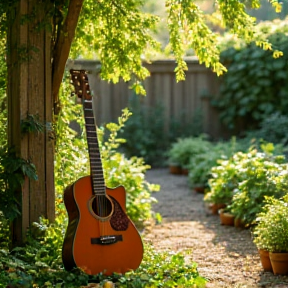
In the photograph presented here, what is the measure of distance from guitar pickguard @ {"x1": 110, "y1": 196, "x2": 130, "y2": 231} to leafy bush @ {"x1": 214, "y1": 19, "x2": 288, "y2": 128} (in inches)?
256

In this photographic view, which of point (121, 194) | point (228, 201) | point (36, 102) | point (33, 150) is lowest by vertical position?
point (228, 201)

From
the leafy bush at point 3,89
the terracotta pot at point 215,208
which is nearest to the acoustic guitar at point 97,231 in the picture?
the leafy bush at point 3,89

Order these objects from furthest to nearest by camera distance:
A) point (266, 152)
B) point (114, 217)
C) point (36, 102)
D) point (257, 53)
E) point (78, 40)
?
1. point (257, 53)
2. point (266, 152)
3. point (78, 40)
4. point (36, 102)
5. point (114, 217)

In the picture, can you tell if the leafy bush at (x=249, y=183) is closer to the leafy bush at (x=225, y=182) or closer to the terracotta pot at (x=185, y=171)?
the leafy bush at (x=225, y=182)

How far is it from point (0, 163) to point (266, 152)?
317cm

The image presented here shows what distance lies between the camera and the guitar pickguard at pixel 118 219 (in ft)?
14.5

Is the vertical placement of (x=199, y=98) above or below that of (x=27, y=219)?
above

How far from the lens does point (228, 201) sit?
22.6ft

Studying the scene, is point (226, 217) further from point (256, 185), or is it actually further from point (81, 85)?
point (81, 85)

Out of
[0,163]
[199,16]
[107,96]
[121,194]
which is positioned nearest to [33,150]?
[0,163]

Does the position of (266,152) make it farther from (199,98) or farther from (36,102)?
(199,98)

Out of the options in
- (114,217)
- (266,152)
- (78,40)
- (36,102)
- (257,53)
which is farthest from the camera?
(257,53)

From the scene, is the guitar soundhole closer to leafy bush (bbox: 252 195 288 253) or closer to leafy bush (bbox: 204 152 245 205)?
leafy bush (bbox: 252 195 288 253)

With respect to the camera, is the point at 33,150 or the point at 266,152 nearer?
the point at 33,150
